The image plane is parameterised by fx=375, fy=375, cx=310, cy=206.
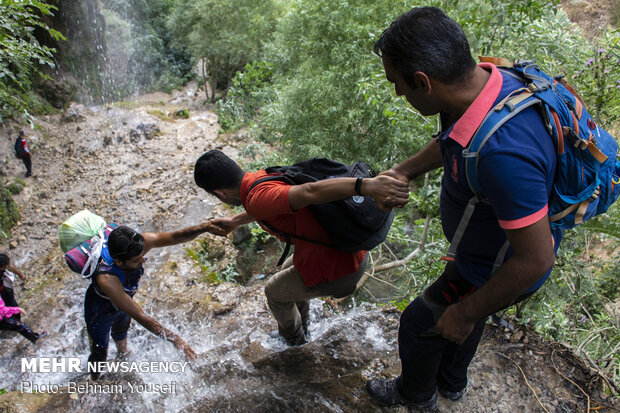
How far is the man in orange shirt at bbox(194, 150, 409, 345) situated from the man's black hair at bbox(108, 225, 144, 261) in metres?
0.81

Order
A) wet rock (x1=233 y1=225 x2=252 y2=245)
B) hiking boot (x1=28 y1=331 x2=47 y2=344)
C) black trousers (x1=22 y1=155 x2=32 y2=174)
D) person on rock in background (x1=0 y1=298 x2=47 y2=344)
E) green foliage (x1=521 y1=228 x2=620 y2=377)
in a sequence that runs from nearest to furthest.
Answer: green foliage (x1=521 y1=228 x2=620 y2=377), person on rock in background (x1=0 y1=298 x2=47 y2=344), hiking boot (x1=28 y1=331 x2=47 y2=344), wet rock (x1=233 y1=225 x2=252 y2=245), black trousers (x1=22 y1=155 x2=32 y2=174)

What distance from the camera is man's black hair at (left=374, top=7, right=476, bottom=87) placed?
4.48 feet

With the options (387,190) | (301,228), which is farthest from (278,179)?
(387,190)

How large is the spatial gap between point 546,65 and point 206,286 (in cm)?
486

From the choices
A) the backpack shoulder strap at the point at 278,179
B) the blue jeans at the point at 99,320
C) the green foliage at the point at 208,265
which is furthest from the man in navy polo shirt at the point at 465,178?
the green foliage at the point at 208,265

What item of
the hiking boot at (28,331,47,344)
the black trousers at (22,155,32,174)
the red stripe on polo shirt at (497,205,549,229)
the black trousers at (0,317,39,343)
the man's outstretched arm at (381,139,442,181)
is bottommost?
the black trousers at (22,155,32,174)

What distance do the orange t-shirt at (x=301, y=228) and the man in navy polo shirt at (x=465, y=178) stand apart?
0.53 metres

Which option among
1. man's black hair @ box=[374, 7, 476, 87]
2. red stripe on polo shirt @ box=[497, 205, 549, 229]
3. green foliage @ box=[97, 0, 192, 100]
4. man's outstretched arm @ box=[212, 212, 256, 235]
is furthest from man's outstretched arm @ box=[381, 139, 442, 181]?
green foliage @ box=[97, 0, 192, 100]

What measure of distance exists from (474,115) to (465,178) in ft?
0.77

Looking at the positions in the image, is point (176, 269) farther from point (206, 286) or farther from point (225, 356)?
point (225, 356)

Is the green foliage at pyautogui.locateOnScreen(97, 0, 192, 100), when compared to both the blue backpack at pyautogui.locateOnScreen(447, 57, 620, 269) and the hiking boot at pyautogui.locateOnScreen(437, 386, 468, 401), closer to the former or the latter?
the hiking boot at pyautogui.locateOnScreen(437, 386, 468, 401)

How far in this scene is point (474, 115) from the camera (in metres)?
1.30

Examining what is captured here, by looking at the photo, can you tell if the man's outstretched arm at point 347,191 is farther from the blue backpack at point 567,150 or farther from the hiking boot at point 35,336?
the hiking boot at point 35,336

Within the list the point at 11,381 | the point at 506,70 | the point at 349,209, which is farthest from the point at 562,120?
the point at 11,381
